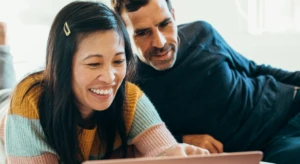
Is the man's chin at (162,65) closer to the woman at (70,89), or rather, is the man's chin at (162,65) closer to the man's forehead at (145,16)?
the man's forehead at (145,16)

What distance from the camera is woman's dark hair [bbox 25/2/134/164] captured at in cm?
91

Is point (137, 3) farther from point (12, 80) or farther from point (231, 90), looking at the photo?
point (12, 80)

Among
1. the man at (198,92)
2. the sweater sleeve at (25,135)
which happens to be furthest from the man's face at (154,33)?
the sweater sleeve at (25,135)

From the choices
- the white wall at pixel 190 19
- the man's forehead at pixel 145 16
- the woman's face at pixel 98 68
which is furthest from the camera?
the white wall at pixel 190 19

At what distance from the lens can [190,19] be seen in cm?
190

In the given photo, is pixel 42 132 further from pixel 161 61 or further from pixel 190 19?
pixel 190 19

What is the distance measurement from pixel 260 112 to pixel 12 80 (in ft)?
2.86

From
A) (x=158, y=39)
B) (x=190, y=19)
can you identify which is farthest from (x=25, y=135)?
(x=190, y=19)

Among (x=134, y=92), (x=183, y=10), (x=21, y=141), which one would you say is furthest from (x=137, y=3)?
(x=183, y=10)

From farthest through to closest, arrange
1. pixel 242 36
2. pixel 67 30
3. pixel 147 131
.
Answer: pixel 242 36 → pixel 147 131 → pixel 67 30

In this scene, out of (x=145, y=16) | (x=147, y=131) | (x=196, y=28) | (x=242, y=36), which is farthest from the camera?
(x=242, y=36)

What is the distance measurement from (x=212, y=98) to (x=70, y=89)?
20.0 inches

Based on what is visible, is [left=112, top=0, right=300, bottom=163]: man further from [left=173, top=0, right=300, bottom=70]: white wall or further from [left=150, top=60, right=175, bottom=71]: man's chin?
[left=173, top=0, right=300, bottom=70]: white wall

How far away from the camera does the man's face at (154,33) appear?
120cm
